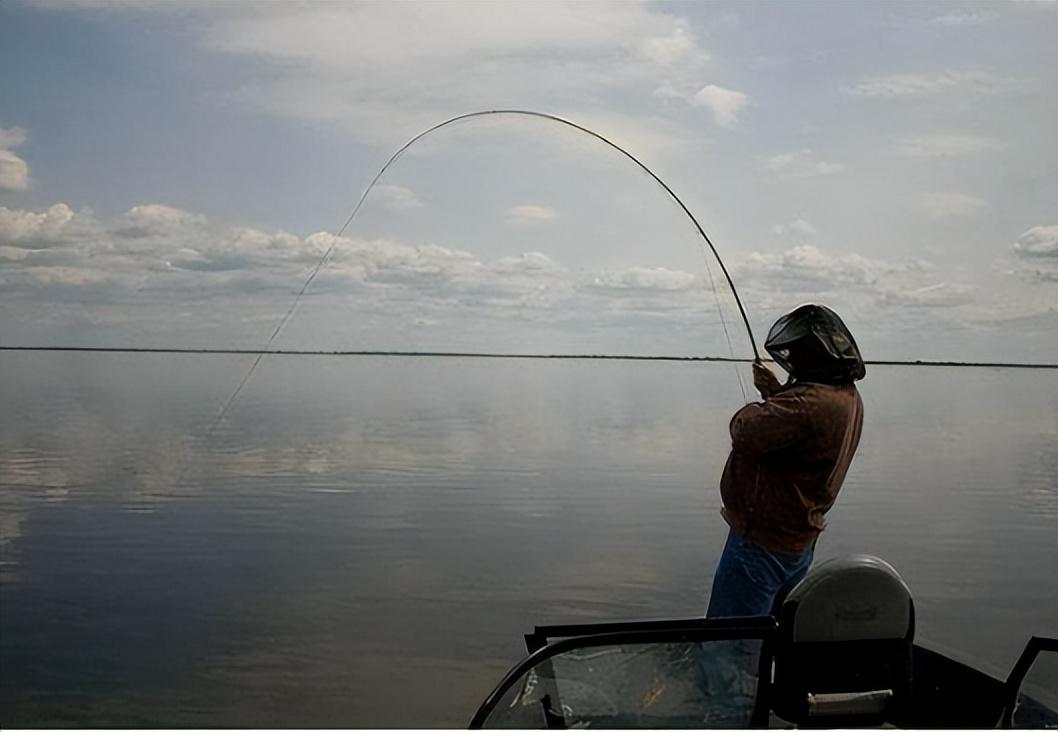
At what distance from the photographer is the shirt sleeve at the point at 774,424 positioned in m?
2.37

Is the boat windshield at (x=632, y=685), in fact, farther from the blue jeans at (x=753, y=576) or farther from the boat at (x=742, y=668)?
the blue jeans at (x=753, y=576)

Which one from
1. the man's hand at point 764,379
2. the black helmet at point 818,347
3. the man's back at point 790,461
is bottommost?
the man's back at point 790,461

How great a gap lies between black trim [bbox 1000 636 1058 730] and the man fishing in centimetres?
44

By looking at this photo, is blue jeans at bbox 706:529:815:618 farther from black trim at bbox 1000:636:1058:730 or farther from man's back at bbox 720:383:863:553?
black trim at bbox 1000:636:1058:730

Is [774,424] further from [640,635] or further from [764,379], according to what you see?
[640,635]

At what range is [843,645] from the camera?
2.02 m

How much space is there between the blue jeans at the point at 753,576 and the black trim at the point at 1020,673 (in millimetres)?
429

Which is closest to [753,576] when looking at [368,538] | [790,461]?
[790,461]

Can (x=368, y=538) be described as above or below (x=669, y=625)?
below

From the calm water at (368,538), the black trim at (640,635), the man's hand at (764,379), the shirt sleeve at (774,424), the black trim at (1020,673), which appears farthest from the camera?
the calm water at (368,538)

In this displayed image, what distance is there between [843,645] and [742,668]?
Answer: 0.57ft

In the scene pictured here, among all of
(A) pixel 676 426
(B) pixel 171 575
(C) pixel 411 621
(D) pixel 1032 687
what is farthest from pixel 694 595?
(A) pixel 676 426

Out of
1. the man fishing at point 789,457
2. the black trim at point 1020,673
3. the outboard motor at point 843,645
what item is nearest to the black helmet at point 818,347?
the man fishing at point 789,457

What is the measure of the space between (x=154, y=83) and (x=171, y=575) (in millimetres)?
1733
